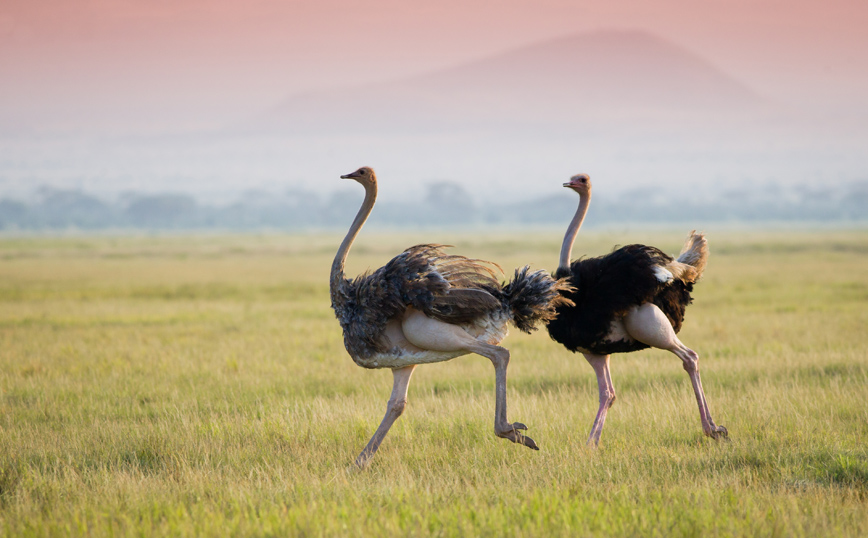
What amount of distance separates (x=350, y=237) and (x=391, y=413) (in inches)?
53.8

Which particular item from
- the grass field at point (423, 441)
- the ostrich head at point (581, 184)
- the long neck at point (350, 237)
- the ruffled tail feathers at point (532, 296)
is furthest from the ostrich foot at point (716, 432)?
the long neck at point (350, 237)

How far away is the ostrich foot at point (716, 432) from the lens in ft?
22.2

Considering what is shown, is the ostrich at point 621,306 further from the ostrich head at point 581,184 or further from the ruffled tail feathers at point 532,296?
the ostrich head at point 581,184

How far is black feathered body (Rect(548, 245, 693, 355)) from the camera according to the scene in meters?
6.66

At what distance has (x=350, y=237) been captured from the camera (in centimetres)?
650

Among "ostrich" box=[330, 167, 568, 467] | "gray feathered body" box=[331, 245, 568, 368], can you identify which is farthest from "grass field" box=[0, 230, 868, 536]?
"gray feathered body" box=[331, 245, 568, 368]

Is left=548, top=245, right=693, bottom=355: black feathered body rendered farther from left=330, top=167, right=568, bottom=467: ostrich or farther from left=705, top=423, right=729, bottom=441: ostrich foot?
left=705, top=423, right=729, bottom=441: ostrich foot

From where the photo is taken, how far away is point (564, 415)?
306 inches

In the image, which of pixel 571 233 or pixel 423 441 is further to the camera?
pixel 571 233

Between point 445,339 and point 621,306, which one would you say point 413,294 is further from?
point 621,306

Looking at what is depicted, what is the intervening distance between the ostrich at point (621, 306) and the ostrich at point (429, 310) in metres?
0.41

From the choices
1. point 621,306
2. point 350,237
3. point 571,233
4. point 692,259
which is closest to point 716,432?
point 621,306

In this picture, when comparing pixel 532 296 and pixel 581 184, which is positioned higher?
pixel 581 184

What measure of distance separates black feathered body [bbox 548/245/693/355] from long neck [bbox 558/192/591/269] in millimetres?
77
